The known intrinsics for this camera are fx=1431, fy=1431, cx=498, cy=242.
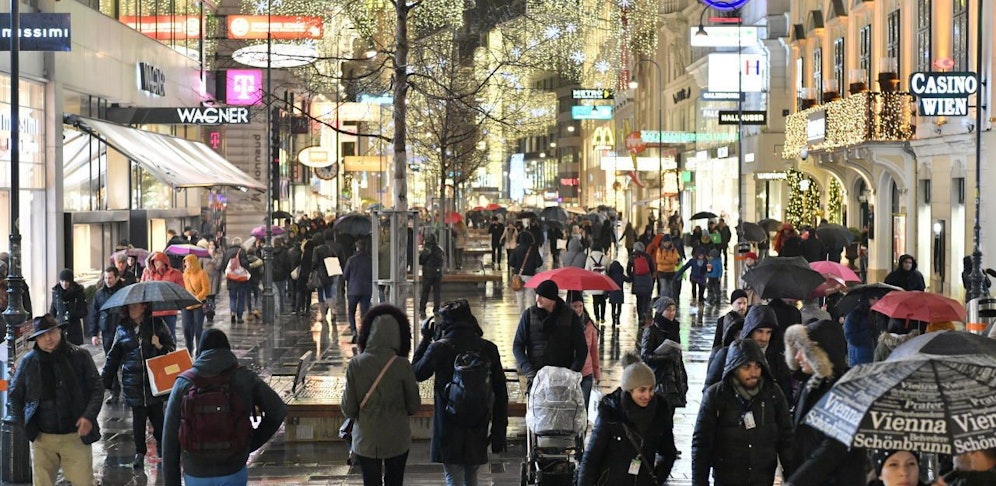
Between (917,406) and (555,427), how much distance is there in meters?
5.18

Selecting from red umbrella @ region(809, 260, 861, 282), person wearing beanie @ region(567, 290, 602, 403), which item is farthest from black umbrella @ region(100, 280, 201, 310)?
red umbrella @ region(809, 260, 861, 282)

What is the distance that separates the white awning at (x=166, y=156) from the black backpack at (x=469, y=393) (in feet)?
62.1

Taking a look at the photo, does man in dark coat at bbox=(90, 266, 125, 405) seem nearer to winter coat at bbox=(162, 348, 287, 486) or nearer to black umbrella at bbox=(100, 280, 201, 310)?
black umbrella at bbox=(100, 280, 201, 310)

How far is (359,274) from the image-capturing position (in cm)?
2391

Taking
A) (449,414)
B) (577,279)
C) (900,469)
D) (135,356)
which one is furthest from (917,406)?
(577,279)

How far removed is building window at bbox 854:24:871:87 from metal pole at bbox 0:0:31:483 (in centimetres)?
2955

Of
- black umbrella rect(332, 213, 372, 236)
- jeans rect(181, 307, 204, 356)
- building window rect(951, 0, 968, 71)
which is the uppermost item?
building window rect(951, 0, 968, 71)

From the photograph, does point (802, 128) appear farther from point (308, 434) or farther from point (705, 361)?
point (308, 434)

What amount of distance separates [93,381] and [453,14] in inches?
716

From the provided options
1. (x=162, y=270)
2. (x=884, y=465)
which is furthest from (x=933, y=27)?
(x=884, y=465)

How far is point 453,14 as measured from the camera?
27.5 meters

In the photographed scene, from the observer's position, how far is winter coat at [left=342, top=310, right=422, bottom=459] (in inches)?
357

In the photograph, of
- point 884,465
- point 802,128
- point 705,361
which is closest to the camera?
point 884,465

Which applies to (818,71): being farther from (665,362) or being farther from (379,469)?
(379,469)
